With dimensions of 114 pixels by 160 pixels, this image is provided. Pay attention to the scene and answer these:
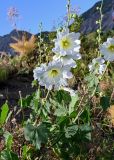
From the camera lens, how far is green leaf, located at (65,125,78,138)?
3019 mm

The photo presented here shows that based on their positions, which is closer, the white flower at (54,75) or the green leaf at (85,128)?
the white flower at (54,75)

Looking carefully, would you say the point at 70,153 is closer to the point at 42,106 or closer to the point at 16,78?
the point at 42,106

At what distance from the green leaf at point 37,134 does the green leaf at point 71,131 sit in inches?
6.3

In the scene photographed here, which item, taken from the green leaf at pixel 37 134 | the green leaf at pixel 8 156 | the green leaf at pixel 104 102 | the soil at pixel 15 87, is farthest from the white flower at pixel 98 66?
the soil at pixel 15 87

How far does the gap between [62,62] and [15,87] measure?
18.4ft

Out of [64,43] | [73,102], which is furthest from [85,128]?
[64,43]

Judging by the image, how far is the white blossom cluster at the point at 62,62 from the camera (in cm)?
285

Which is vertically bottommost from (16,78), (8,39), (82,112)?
(82,112)

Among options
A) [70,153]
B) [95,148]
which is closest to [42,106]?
[70,153]

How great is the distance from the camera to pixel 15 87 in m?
8.42

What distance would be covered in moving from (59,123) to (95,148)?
670 millimetres

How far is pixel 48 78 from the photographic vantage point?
2883mm

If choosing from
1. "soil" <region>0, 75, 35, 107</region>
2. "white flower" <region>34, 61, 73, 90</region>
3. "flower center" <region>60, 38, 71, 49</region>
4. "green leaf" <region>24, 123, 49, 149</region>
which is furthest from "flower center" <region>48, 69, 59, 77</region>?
"soil" <region>0, 75, 35, 107</region>

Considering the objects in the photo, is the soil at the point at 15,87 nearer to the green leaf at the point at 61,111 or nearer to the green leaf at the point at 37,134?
the green leaf at the point at 61,111
